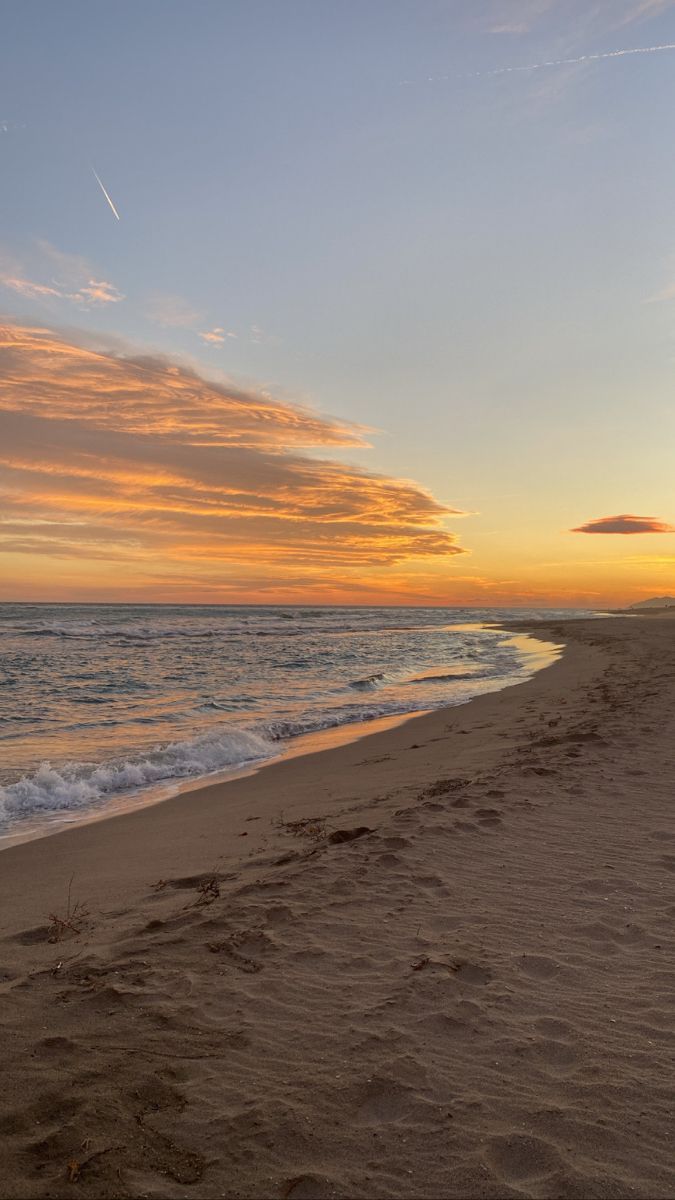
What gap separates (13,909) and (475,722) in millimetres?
10201

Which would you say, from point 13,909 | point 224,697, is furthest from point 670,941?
point 224,697

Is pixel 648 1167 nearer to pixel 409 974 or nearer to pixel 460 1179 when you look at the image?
pixel 460 1179

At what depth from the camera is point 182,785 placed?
1038 cm

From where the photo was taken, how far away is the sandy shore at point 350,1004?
276 cm

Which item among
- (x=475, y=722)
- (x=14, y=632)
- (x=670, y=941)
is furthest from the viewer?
(x=14, y=632)

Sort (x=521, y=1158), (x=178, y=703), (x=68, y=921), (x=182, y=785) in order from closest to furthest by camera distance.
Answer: (x=521, y=1158) → (x=68, y=921) → (x=182, y=785) → (x=178, y=703)

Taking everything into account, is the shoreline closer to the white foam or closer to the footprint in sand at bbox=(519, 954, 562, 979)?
the white foam

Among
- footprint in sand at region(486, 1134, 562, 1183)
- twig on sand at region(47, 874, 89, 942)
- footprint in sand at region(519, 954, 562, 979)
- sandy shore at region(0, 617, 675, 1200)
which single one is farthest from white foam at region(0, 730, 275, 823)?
footprint in sand at region(486, 1134, 562, 1183)

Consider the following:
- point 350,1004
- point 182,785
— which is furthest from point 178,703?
point 350,1004

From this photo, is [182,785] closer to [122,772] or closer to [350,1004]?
[122,772]

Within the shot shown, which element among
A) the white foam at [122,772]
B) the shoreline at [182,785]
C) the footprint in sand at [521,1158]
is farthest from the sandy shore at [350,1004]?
the white foam at [122,772]

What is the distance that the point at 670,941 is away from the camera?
178 inches

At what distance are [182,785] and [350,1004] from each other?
701 centimetres

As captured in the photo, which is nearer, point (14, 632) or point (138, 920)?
point (138, 920)
